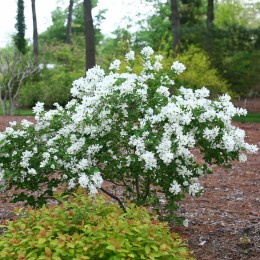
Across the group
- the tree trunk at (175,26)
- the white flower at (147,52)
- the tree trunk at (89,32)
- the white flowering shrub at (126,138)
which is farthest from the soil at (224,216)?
the tree trunk at (175,26)

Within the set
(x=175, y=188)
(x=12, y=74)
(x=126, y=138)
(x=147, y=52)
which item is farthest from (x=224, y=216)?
(x=12, y=74)

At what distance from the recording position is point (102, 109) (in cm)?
450

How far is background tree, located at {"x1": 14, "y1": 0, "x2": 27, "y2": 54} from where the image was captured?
29.2 meters

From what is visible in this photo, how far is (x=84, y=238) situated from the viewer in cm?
295

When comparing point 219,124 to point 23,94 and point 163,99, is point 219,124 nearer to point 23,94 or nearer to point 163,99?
point 163,99

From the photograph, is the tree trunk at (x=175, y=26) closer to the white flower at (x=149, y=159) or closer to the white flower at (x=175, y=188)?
the white flower at (x=175, y=188)

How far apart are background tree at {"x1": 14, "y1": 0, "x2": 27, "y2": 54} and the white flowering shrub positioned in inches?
991

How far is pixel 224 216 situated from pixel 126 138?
185 centimetres

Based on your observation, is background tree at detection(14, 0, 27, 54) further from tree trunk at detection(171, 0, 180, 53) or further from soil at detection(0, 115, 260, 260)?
soil at detection(0, 115, 260, 260)

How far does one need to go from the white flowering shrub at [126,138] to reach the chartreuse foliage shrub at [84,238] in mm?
903

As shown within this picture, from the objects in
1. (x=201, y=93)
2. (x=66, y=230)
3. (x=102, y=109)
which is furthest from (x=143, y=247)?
(x=201, y=93)

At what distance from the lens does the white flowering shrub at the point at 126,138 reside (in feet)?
14.3

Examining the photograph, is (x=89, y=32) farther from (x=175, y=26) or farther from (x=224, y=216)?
(x=224, y=216)

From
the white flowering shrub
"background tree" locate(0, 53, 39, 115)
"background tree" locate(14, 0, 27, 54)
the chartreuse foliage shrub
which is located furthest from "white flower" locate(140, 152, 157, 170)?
"background tree" locate(14, 0, 27, 54)
